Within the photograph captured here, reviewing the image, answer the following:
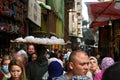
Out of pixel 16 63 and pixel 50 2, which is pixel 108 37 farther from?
pixel 50 2

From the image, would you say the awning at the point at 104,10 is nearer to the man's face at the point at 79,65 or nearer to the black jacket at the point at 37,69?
the black jacket at the point at 37,69

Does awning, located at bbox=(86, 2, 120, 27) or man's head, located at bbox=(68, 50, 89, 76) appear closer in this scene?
man's head, located at bbox=(68, 50, 89, 76)

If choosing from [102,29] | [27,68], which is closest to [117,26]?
[102,29]

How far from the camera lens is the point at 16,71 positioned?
5.48m

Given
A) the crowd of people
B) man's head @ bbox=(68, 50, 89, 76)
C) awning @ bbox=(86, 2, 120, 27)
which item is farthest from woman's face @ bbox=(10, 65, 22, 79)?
awning @ bbox=(86, 2, 120, 27)

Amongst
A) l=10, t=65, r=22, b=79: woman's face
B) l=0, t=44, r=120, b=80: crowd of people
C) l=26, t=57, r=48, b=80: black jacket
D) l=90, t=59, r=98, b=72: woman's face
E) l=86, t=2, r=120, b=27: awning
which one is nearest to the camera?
l=0, t=44, r=120, b=80: crowd of people

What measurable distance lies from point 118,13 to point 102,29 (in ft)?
18.6

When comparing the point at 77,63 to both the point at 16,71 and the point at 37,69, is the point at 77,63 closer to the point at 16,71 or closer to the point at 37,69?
the point at 16,71

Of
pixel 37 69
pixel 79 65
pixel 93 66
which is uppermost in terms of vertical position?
pixel 79 65

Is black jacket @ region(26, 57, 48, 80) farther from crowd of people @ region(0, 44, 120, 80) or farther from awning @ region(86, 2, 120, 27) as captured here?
awning @ region(86, 2, 120, 27)

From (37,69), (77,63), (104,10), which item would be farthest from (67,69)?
(104,10)

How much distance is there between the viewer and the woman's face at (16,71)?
544cm

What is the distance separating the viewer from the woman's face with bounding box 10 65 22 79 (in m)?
5.44

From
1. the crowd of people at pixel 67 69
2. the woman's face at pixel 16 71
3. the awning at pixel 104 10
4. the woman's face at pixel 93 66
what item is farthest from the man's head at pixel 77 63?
the awning at pixel 104 10
